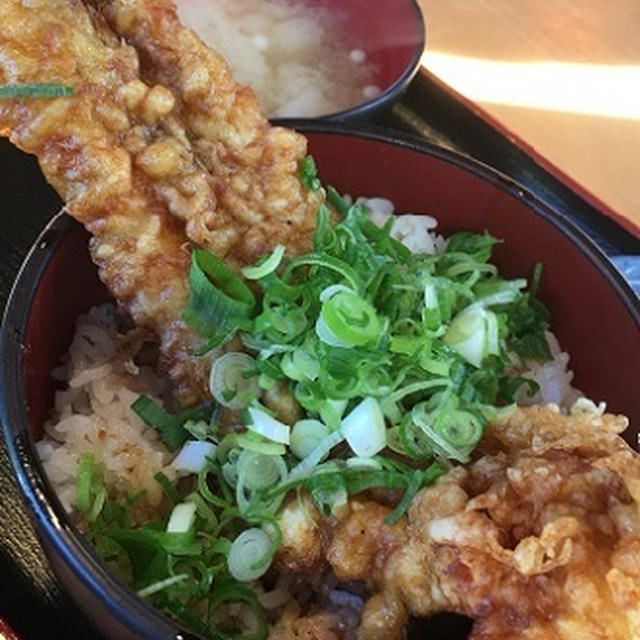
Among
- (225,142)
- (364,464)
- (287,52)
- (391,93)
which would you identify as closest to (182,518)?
(364,464)

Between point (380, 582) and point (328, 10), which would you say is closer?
point (380, 582)

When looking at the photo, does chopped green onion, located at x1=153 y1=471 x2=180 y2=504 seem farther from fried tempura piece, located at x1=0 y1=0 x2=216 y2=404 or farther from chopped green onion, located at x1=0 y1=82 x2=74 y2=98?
chopped green onion, located at x1=0 y1=82 x2=74 y2=98

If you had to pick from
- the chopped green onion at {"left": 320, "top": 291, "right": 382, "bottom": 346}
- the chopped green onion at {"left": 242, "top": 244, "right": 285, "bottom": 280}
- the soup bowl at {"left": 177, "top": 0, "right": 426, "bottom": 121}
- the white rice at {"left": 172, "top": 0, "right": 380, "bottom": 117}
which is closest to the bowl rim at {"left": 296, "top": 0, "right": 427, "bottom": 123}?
the soup bowl at {"left": 177, "top": 0, "right": 426, "bottom": 121}

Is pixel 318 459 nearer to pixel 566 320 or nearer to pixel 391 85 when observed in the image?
pixel 566 320

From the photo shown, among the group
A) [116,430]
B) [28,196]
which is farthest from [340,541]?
[28,196]

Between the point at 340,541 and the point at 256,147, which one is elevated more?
the point at 256,147

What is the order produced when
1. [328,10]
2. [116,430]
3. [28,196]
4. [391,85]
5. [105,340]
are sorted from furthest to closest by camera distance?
[328,10] → [391,85] → [28,196] → [105,340] → [116,430]

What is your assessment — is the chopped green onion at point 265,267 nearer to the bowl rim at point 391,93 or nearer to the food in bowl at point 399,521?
the food in bowl at point 399,521
